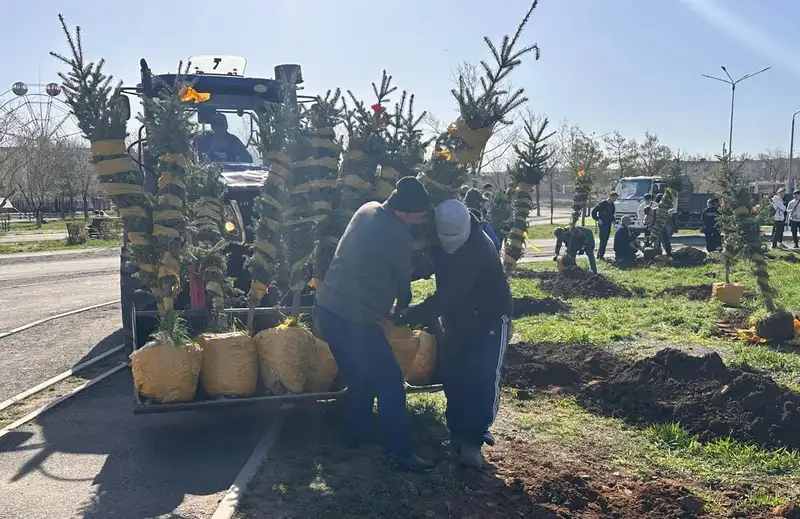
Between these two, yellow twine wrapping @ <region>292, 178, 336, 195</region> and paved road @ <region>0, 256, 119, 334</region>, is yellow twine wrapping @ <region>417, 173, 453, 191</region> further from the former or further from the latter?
paved road @ <region>0, 256, 119, 334</region>

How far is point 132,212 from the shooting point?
17.5ft

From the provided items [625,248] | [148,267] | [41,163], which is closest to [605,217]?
[625,248]

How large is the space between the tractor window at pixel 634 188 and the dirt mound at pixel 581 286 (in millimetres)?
15481

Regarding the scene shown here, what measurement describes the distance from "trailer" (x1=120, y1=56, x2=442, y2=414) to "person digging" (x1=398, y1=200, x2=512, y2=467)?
2.13 ft

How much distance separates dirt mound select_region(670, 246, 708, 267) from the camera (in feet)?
57.9

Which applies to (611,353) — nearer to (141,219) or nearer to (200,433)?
(200,433)

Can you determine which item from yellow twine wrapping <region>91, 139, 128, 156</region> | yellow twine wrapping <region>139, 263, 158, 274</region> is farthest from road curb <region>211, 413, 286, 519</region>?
yellow twine wrapping <region>91, 139, 128, 156</region>

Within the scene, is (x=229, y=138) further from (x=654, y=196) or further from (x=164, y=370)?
(x=654, y=196)

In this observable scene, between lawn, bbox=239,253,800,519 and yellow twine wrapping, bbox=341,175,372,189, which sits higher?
yellow twine wrapping, bbox=341,175,372,189

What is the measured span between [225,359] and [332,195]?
5.24ft

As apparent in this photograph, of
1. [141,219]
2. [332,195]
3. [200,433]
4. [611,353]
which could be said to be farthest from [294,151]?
[611,353]

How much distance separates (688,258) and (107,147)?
1579 cm

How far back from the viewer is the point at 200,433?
5590 millimetres

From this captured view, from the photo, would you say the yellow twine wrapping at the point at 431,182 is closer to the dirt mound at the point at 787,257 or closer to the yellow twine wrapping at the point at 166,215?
the yellow twine wrapping at the point at 166,215
